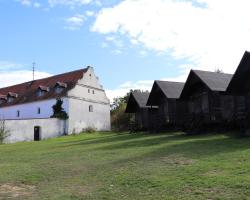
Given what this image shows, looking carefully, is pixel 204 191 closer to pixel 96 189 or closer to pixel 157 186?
pixel 157 186

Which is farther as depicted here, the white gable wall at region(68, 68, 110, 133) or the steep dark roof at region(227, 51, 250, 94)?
the white gable wall at region(68, 68, 110, 133)

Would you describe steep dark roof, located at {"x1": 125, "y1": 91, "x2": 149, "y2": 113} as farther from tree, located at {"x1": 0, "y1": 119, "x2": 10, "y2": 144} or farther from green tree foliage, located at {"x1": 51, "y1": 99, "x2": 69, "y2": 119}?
tree, located at {"x1": 0, "y1": 119, "x2": 10, "y2": 144}

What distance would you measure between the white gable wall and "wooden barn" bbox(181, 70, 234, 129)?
76.4 feet

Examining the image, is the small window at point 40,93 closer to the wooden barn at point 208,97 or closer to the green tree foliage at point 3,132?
the green tree foliage at point 3,132

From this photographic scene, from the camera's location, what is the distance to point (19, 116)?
5944cm

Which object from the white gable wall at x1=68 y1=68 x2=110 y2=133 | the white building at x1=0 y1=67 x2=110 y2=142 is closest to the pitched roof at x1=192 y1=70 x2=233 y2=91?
the white building at x1=0 y1=67 x2=110 y2=142

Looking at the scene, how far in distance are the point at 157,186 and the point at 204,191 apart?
4.66 ft

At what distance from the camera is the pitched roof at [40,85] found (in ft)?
183

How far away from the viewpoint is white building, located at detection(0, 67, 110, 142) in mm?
50844

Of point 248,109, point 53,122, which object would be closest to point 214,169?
point 248,109

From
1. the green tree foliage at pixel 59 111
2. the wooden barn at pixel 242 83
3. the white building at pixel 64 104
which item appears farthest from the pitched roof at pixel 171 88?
the green tree foliage at pixel 59 111

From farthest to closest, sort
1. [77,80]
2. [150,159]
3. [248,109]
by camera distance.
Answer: [77,80]
[248,109]
[150,159]

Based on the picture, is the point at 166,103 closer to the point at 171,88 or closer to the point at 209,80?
the point at 171,88

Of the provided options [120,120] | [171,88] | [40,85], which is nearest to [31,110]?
[40,85]
